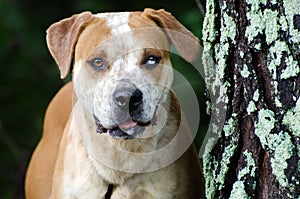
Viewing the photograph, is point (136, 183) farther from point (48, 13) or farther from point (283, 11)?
point (48, 13)

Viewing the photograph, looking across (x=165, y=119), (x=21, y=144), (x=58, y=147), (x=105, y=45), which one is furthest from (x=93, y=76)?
(x=21, y=144)

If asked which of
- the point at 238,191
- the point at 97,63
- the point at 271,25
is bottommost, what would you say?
the point at 238,191

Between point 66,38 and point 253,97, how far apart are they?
100cm

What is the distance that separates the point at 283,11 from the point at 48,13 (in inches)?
148

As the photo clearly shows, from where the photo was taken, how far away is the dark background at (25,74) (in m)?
5.70

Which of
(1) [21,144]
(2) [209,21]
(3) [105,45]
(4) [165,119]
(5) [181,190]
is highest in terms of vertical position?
(2) [209,21]

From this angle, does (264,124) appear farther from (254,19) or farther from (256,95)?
(254,19)

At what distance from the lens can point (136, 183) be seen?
10.6ft

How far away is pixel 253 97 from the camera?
8.82 ft

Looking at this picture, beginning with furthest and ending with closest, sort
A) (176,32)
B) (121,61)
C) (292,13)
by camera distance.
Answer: (176,32) < (121,61) < (292,13)

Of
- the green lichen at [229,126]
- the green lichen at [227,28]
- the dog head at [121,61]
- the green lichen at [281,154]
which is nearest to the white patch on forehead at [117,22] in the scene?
the dog head at [121,61]

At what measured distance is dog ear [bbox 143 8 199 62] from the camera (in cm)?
325

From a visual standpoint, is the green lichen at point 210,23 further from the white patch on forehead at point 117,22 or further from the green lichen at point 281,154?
the green lichen at point 281,154

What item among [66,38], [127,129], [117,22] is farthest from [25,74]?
[127,129]
